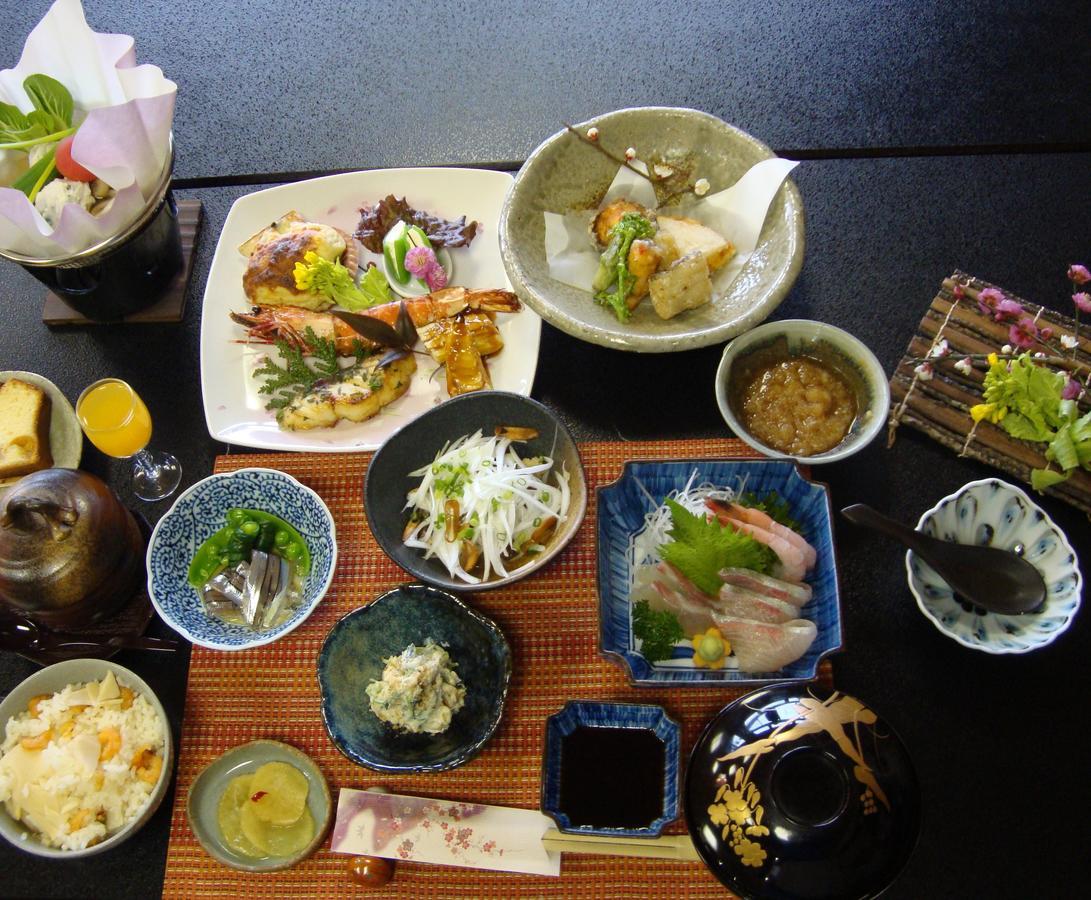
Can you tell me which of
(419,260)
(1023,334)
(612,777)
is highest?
(1023,334)

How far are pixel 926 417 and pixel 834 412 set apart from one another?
27 cm

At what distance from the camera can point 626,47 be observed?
7.86 feet

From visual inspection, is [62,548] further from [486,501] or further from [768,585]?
[768,585]

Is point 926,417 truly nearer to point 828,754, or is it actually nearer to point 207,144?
point 828,754

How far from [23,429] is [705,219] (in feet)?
5.61

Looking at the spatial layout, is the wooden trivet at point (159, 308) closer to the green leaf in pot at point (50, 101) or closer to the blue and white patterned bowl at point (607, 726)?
the green leaf in pot at point (50, 101)

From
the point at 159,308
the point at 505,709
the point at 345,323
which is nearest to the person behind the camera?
the point at 505,709

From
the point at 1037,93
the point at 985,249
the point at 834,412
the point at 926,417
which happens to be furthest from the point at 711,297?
the point at 1037,93

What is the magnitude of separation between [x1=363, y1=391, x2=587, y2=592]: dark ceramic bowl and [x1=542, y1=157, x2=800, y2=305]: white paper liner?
0.40 m

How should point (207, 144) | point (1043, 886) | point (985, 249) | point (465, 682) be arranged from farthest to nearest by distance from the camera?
point (207, 144) < point (985, 249) < point (465, 682) < point (1043, 886)

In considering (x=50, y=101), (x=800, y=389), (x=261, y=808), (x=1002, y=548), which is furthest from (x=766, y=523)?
(x=50, y=101)

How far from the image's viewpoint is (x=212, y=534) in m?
1.79

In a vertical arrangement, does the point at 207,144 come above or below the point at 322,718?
above

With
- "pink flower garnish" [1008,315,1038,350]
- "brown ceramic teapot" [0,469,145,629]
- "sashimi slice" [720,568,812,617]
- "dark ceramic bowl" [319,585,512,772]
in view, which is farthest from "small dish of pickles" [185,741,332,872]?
"pink flower garnish" [1008,315,1038,350]
